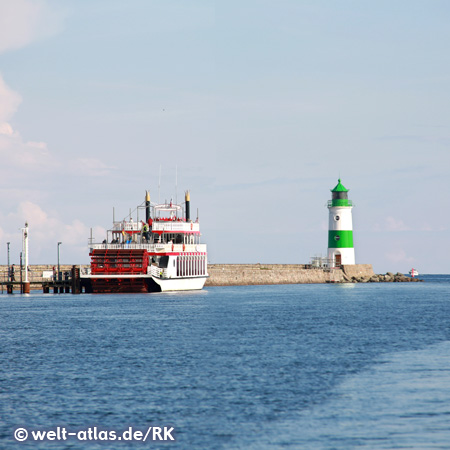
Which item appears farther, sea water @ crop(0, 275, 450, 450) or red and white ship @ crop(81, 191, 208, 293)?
red and white ship @ crop(81, 191, 208, 293)

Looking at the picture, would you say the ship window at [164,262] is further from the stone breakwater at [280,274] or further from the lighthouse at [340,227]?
the lighthouse at [340,227]

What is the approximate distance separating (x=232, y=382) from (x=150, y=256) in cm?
5294

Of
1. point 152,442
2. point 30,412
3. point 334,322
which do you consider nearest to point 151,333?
point 334,322

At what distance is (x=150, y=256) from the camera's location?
7944 centimetres

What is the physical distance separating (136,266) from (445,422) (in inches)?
2285

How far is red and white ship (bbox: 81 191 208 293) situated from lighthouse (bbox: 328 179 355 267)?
1099 inches

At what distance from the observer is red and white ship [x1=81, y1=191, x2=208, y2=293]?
77.1 meters

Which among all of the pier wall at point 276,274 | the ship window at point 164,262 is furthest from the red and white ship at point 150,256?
the pier wall at point 276,274

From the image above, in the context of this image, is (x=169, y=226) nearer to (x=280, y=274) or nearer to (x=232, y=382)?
(x=280, y=274)

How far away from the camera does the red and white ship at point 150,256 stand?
77.1 m

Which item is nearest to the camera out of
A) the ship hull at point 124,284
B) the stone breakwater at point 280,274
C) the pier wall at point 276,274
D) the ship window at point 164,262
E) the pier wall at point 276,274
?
the ship hull at point 124,284

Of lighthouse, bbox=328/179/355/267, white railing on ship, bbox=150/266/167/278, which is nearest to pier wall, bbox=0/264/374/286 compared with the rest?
lighthouse, bbox=328/179/355/267

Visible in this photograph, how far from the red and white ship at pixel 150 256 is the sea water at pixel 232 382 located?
25.4m

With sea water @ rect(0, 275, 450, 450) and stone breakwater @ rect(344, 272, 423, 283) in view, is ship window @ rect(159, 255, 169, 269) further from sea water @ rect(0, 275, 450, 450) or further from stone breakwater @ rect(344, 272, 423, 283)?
stone breakwater @ rect(344, 272, 423, 283)
